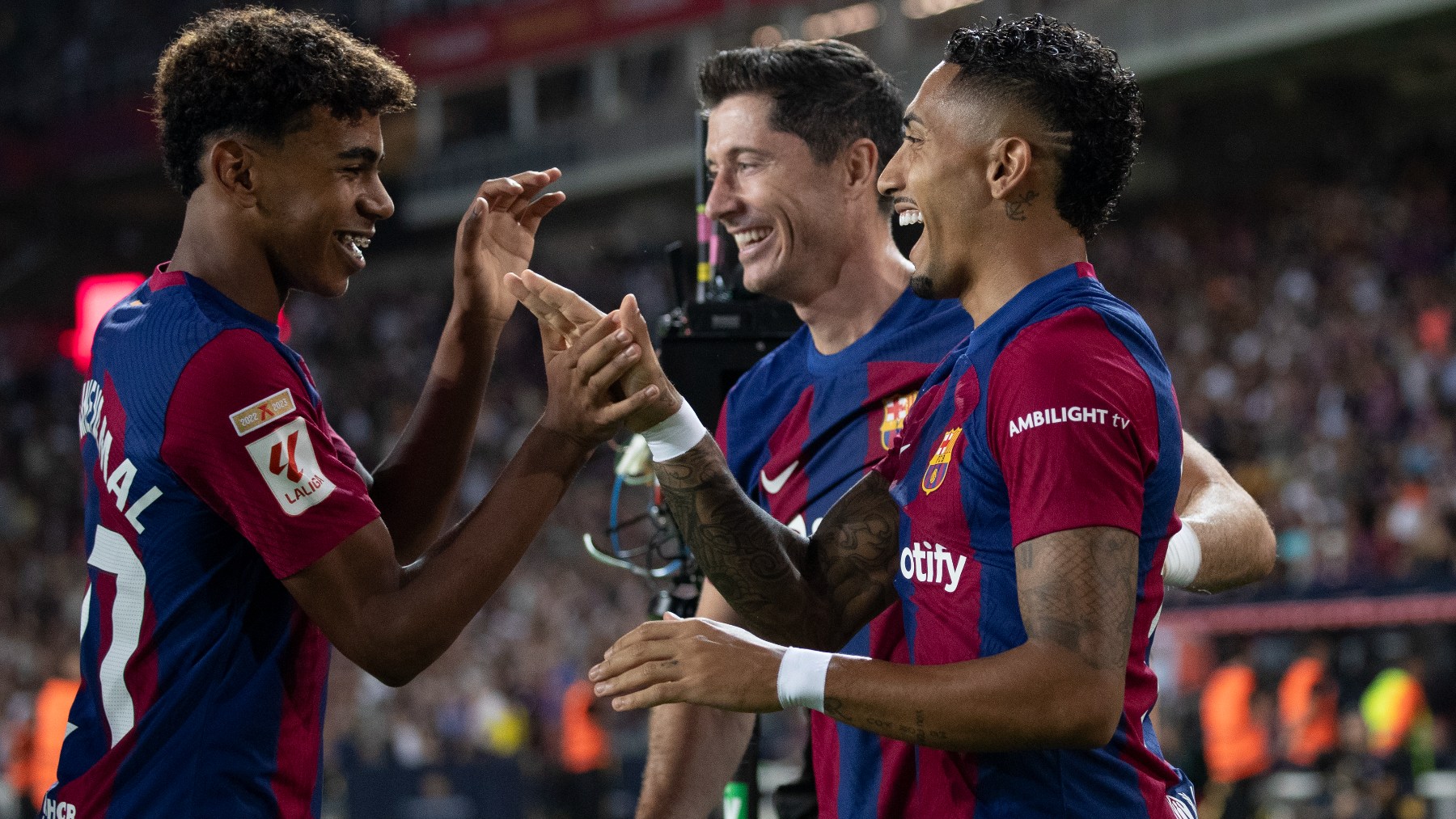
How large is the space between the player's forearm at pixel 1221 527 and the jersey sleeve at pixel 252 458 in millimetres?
1681

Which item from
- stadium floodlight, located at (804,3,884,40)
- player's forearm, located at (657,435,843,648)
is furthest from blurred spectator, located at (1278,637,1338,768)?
stadium floodlight, located at (804,3,884,40)

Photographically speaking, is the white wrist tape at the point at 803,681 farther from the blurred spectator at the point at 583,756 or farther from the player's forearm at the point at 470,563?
the blurred spectator at the point at 583,756

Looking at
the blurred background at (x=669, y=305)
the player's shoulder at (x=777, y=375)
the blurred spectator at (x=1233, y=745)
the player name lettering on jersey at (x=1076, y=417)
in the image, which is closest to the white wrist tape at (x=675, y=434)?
the player name lettering on jersey at (x=1076, y=417)

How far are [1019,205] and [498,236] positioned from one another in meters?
1.15

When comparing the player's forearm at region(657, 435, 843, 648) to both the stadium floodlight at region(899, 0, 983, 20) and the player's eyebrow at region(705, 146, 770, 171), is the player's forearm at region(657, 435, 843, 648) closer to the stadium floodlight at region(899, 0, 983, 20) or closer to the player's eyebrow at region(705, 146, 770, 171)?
the player's eyebrow at region(705, 146, 770, 171)

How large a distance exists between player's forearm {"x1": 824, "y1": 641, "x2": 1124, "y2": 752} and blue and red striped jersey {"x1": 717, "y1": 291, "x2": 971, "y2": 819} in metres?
0.96

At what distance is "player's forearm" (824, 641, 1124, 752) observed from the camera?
6.67 feet

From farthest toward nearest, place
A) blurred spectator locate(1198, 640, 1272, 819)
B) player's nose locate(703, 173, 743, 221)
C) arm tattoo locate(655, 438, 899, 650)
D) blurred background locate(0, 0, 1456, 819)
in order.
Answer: blurred background locate(0, 0, 1456, 819) < blurred spectator locate(1198, 640, 1272, 819) < player's nose locate(703, 173, 743, 221) < arm tattoo locate(655, 438, 899, 650)

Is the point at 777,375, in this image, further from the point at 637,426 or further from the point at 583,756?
the point at 583,756

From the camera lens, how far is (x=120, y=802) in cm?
240

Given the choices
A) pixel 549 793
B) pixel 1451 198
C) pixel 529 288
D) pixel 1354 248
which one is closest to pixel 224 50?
pixel 529 288

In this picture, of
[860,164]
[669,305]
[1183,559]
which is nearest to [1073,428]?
[1183,559]

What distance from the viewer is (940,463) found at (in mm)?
2363

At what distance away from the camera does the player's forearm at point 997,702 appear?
2033 millimetres
